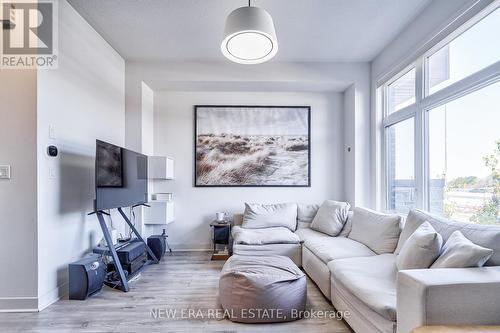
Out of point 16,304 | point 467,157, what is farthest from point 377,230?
point 16,304

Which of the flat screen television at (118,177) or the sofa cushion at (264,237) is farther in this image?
the sofa cushion at (264,237)

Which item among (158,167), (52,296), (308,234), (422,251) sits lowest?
(52,296)

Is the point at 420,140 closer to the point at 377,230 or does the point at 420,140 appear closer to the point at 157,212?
the point at 377,230

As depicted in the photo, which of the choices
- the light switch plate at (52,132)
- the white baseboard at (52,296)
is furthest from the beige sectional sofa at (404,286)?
the light switch plate at (52,132)

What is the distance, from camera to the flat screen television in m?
2.47

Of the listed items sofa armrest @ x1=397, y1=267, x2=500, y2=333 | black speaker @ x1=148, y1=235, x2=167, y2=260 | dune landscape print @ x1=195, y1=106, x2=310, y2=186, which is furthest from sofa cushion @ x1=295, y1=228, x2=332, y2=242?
black speaker @ x1=148, y1=235, x2=167, y2=260

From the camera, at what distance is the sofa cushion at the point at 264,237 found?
3227 millimetres

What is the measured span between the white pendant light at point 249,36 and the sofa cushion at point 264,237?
A: 7.07ft

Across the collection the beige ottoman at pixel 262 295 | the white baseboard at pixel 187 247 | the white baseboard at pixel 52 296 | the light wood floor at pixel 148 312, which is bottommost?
the white baseboard at pixel 187 247

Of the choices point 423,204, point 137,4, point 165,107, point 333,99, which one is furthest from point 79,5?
point 423,204

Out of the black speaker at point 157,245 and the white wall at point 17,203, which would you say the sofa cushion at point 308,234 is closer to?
the black speaker at point 157,245

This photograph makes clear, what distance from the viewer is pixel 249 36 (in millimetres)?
1971

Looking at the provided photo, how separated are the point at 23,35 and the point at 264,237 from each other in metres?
3.24

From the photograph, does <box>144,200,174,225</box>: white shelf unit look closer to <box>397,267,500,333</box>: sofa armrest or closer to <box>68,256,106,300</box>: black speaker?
<box>68,256,106,300</box>: black speaker
